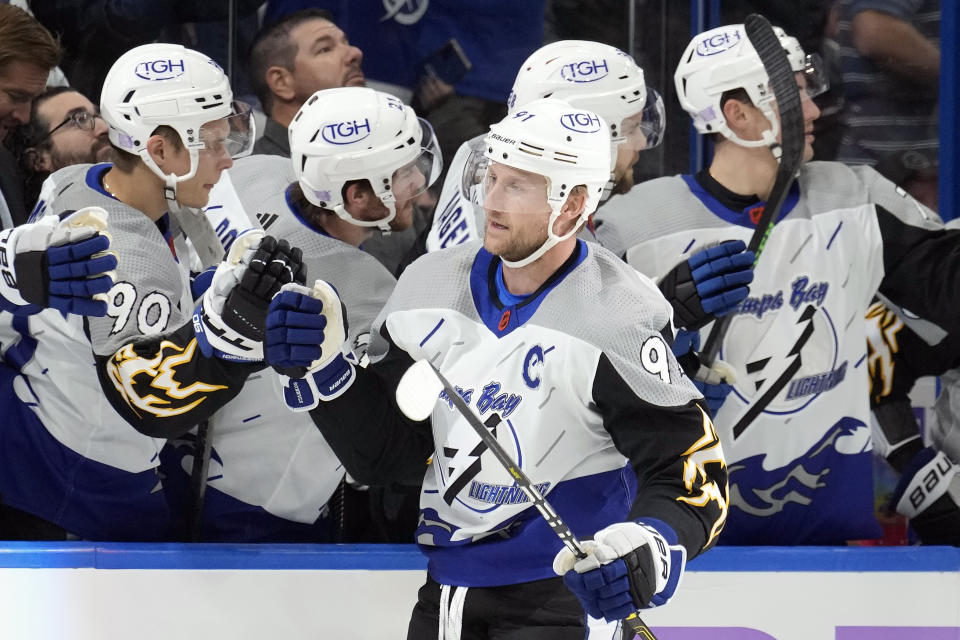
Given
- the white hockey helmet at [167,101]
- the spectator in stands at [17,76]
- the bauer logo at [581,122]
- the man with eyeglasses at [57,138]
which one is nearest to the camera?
the bauer logo at [581,122]

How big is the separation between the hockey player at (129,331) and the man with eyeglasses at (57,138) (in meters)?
0.70

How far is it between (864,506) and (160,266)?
5.57 ft

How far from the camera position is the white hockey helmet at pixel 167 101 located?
9.77 feet

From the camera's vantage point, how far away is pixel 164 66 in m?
3.01

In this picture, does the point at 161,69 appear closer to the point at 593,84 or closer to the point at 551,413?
the point at 593,84

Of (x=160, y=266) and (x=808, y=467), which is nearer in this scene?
(x=160, y=266)

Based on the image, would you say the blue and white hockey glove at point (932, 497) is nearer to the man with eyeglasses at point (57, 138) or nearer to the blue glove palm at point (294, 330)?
the blue glove palm at point (294, 330)

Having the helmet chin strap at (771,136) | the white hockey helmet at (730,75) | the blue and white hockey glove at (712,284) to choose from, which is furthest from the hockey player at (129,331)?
the helmet chin strap at (771,136)

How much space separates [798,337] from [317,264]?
111 centimetres

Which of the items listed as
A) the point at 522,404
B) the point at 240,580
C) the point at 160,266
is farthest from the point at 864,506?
the point at 160,266

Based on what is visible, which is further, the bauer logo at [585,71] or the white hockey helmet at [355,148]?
the bauer logo at [585,71]

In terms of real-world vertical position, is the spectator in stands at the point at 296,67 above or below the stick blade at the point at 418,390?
below

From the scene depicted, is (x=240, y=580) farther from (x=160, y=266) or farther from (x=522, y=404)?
(x=522, y=404)

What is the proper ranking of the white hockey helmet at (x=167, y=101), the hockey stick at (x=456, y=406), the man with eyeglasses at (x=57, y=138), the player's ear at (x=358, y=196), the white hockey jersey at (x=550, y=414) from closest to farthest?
the hockey stick at (x=456, y=406) → the white hockey jersey at (x=550, y=414) → the white hockey helmet at (x=167, y=101) → the player's ear at (x=358, y=196) → the man with eyeglasses at (x=57, y=138)
